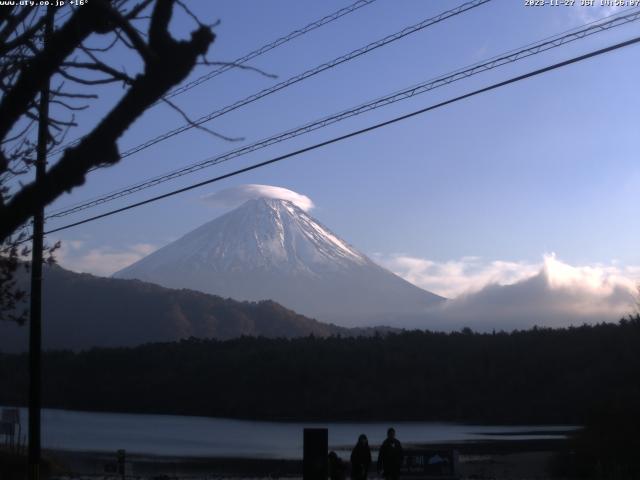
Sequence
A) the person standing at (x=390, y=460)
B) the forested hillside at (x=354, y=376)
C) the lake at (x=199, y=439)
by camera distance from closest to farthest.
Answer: the person standing at (x=390, y=460)
the lake at (x=199, y=439)
the forested hillside at (x=354, y=376)

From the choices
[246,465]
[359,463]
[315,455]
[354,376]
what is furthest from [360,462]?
[354,376]

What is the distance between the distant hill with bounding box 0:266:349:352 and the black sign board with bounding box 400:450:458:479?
135m

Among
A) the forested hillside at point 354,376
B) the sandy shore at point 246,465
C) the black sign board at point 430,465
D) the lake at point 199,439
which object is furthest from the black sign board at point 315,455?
the forested hillside at point 354,376

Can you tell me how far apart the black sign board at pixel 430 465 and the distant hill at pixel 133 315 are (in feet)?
444

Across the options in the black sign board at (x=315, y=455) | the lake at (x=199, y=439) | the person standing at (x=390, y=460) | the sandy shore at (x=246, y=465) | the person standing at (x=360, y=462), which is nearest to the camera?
the black sign board at (x=315, y=455)

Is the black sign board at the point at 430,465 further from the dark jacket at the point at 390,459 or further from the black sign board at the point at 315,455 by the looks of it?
the black sign board at the point at 315,455

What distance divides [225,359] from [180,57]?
108m

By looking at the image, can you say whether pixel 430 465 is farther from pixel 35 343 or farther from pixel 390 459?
pixel 35 343

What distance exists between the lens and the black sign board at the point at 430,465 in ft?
70.5

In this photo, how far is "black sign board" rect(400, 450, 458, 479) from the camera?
21.5 meters

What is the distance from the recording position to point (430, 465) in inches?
848

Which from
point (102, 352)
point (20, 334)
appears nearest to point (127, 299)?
point (20, 334)

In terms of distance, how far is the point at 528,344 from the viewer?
100 m

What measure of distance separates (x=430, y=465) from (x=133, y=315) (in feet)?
494
